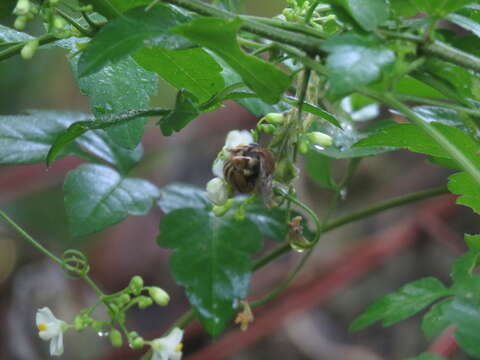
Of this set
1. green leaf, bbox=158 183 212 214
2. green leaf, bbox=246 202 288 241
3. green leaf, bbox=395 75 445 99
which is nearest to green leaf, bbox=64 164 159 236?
green leaf, bbox=158 183 212 214

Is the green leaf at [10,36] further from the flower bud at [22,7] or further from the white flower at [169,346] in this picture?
the white flower at [169,346]

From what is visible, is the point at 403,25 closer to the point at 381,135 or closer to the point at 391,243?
the point at 381,135

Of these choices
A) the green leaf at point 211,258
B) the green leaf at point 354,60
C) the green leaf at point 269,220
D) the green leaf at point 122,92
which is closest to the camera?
the green leaf at point 354,60

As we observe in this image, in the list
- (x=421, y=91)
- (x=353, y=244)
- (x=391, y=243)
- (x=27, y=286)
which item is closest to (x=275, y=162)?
(x=421, y=91)

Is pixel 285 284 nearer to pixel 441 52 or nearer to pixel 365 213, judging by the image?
pixel 365 213

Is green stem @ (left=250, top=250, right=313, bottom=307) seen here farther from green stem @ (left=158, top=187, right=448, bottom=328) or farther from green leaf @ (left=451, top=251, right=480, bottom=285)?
green leaf @ (left=451, top=251, right=480, bottom=285)

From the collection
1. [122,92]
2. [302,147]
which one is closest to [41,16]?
[122,92]

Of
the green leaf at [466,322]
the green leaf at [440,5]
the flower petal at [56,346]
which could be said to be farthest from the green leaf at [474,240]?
the flower petal at [56,346]
